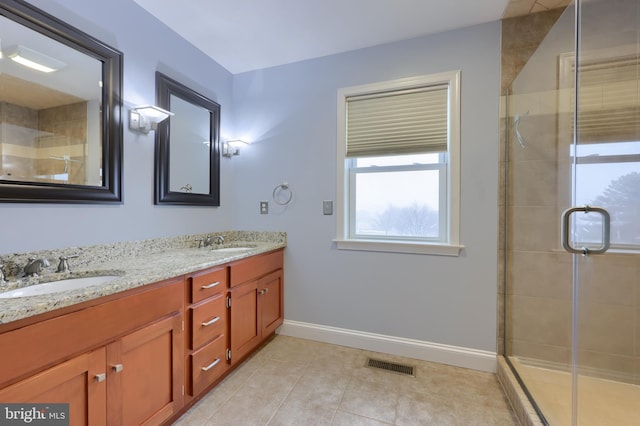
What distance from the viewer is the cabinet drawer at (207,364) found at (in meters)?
1.51

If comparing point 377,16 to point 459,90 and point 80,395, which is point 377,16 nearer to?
point 459,90

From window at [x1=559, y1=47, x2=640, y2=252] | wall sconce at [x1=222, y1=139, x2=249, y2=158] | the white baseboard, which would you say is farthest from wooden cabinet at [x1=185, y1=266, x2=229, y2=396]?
window at [x1=559, y1=47, x2=640, y2=252]

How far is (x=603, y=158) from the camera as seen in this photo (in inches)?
55.9

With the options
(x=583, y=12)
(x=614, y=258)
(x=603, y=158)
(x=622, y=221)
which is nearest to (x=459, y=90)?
(x=583, y=12)

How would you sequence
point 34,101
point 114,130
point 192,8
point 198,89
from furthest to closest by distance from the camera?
point 198,89, point 192,8, point 114,130, point 34,101

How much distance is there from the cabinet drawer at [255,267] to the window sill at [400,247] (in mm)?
544

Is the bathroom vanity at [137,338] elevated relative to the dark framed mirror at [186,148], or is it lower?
lower

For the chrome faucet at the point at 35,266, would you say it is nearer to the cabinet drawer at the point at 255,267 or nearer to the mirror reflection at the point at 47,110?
the mirror reflection at the point at 47,110

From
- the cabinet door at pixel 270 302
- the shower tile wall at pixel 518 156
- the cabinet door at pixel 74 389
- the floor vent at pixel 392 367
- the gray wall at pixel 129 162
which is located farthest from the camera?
the cabinet door at pixel 270 302

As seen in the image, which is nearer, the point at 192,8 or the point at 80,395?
the point at 80,395

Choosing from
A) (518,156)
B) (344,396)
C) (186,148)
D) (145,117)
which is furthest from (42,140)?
(518,156)

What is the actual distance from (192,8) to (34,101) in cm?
111

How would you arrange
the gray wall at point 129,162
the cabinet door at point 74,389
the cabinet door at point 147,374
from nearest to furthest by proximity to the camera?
1. the cabinet door at point 74,389
2. the cabinet door at point 147,374
3. the gray wall at point 129,162

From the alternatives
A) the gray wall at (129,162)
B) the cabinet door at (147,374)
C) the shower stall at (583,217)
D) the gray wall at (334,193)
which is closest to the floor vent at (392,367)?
the gray wall at (334,193)
